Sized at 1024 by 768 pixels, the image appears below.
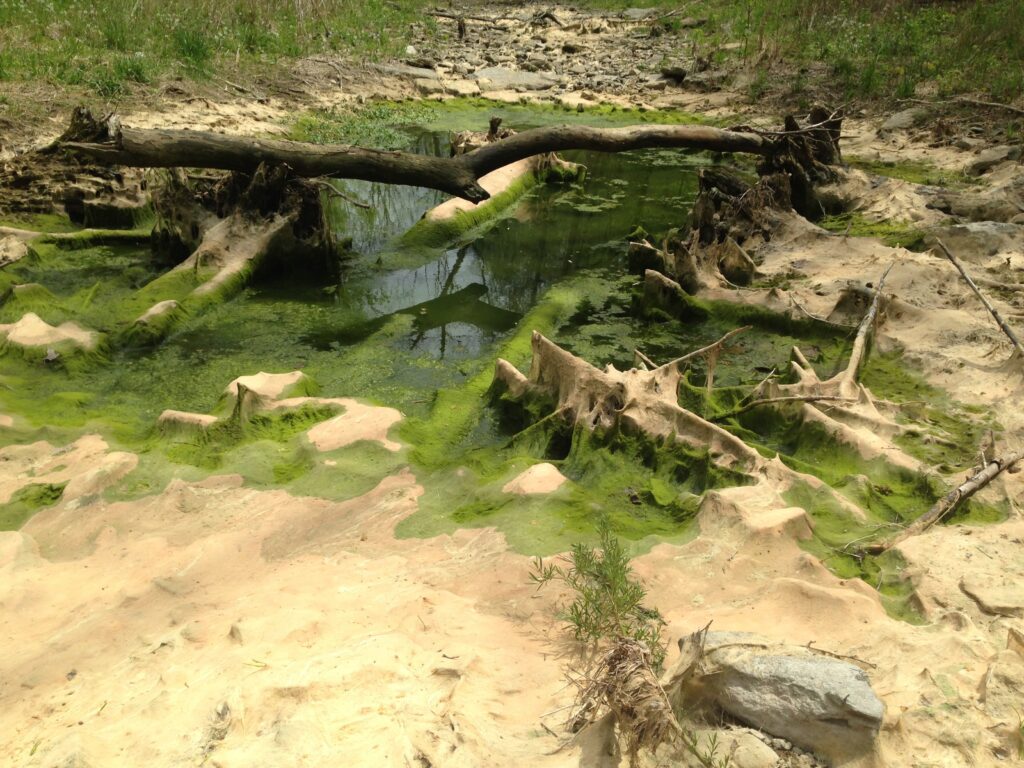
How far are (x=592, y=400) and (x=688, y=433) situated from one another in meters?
0.57

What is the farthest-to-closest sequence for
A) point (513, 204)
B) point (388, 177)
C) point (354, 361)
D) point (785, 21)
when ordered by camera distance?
point (785, 21) → point (513, 204) → point (388, 177) → point (354, 361)

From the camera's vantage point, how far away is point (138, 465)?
12.6 ft

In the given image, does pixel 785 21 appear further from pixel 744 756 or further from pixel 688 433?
pixel 744 756

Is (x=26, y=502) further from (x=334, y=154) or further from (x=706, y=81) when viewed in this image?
(x=706, y=81)

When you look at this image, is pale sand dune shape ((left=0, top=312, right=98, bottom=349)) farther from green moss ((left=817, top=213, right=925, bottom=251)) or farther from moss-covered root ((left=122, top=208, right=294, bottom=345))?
green moss ((left=817, top=213, right=925, bottom=251))

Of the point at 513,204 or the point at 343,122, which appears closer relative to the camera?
the point at 513,204

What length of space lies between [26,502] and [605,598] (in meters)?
2.68

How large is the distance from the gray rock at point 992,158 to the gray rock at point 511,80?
364 inches

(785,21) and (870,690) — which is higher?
(785,21)

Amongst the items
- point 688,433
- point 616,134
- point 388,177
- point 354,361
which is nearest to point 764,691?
point 688,433

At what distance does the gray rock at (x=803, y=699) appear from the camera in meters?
1.88

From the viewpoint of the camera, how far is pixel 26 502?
140 inches

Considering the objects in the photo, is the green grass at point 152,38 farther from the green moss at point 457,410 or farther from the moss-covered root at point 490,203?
the green moss at point 457,410

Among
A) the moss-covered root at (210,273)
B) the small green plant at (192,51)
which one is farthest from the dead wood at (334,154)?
the small green plant at (192,51)
